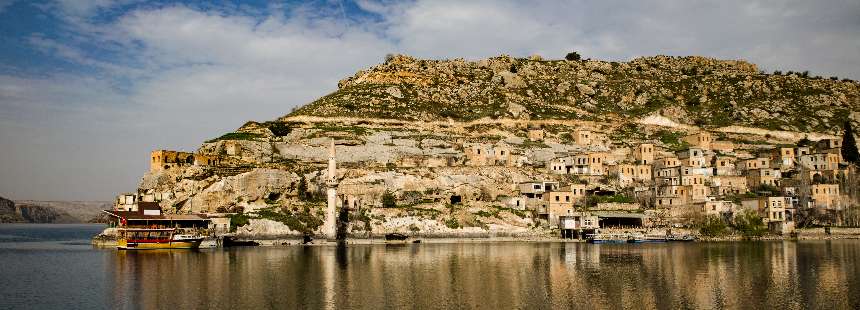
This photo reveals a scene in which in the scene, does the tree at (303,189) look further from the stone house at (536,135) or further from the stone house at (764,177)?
the stone house at (764,177)

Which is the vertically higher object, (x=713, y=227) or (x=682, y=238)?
(x=713, y=227)

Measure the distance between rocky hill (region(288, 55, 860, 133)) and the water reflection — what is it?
68.0 meters

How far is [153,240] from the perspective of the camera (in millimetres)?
78812

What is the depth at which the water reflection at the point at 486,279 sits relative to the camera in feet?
123

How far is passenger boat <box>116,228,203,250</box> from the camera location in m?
78.3

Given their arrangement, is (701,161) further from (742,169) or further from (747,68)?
(747,68)

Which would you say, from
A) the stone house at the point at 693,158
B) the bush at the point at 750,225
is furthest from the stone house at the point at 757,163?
the bush at the point at 750,225

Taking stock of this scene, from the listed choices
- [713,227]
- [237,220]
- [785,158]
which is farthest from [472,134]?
[237,220]

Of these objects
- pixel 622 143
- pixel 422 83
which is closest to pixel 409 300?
pixel 622 143

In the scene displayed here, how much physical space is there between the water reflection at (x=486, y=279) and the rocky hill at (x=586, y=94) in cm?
6802

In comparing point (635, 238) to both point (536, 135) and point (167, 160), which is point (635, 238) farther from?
point (167, 160)

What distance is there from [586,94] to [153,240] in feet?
328

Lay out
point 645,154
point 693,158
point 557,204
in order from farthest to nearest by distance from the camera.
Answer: point 645,154 → point 693,158 → point 557,204

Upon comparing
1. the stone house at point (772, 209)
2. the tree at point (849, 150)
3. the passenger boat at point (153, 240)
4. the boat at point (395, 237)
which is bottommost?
the boat at point (395, 237)
